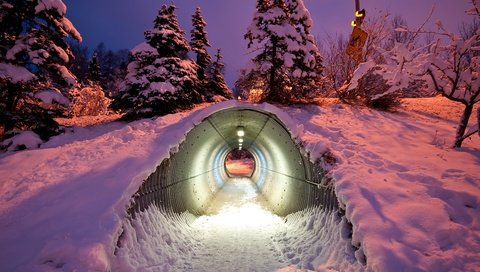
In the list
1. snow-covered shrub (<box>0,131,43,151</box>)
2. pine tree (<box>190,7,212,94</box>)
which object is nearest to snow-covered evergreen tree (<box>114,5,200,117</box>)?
snow-covered shrub (<box>0,131,43,151</box>)

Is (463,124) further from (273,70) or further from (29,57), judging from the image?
(29,57)

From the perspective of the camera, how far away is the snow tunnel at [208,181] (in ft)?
25.0

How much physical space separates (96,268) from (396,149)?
706 centimetres

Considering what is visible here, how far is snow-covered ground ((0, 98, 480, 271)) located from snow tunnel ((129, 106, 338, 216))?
387mm

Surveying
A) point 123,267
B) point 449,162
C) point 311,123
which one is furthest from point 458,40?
point 123,267

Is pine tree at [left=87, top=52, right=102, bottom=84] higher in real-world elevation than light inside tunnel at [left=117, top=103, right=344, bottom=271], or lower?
higher

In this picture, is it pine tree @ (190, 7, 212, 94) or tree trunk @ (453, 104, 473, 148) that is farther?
pine tree @ (190, 7, 212, 94)

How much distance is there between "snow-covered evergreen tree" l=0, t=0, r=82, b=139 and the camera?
9.36 meters

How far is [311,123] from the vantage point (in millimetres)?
10656

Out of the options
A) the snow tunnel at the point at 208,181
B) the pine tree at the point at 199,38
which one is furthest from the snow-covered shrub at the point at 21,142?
the pine tree at the point at 199,38

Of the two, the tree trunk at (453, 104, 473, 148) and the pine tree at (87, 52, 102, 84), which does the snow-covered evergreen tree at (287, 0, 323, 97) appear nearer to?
the tree trunk at (453, 104, 473, 148)

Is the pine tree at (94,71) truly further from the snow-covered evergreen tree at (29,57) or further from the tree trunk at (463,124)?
the tree trunk at (463,124)

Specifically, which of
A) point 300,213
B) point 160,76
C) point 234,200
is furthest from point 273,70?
point 300,213

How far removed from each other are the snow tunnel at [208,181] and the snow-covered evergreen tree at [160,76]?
3.46 m
